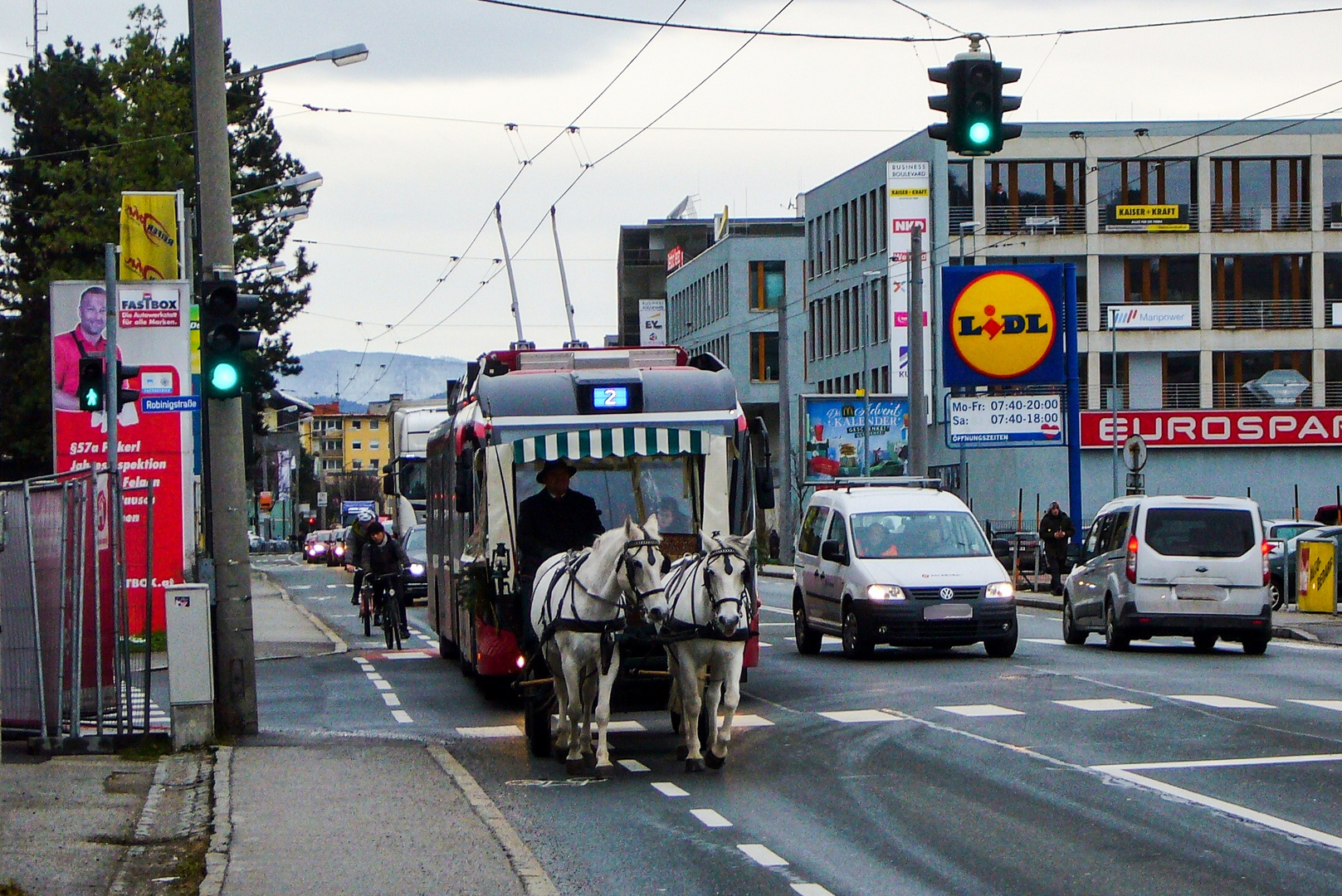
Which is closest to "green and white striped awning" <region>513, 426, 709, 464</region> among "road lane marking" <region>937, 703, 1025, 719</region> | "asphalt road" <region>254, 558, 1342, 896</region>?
"asphalt road" <region>254, 558, 1342, 896</region>

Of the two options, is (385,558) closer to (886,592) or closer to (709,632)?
(886,592)

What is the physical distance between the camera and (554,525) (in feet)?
48.8

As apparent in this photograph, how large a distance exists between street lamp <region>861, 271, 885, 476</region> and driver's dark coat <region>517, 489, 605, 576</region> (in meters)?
44.1

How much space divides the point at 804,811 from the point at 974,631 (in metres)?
11.3

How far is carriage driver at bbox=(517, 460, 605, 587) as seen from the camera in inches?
585

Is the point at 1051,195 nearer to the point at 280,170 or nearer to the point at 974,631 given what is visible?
the point at 280,170

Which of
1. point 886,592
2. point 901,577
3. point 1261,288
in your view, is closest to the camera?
point 886,592

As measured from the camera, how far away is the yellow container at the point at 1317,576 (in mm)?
30484

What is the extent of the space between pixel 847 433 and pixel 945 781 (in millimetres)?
52961

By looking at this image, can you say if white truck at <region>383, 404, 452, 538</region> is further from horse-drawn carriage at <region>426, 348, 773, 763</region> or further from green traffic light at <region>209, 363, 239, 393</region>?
green traffic light at <region>209, 363, 239, 393</region>

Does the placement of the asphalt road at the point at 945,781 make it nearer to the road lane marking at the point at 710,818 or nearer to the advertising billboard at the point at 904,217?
the road lane marking at the point at 710,818

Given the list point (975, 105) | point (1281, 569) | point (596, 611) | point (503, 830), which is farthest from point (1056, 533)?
point (503, 830)

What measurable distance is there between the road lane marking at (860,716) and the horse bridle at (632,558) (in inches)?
157

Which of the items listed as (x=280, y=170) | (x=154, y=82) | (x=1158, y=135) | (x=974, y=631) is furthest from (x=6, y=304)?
(x=974, y=631)
